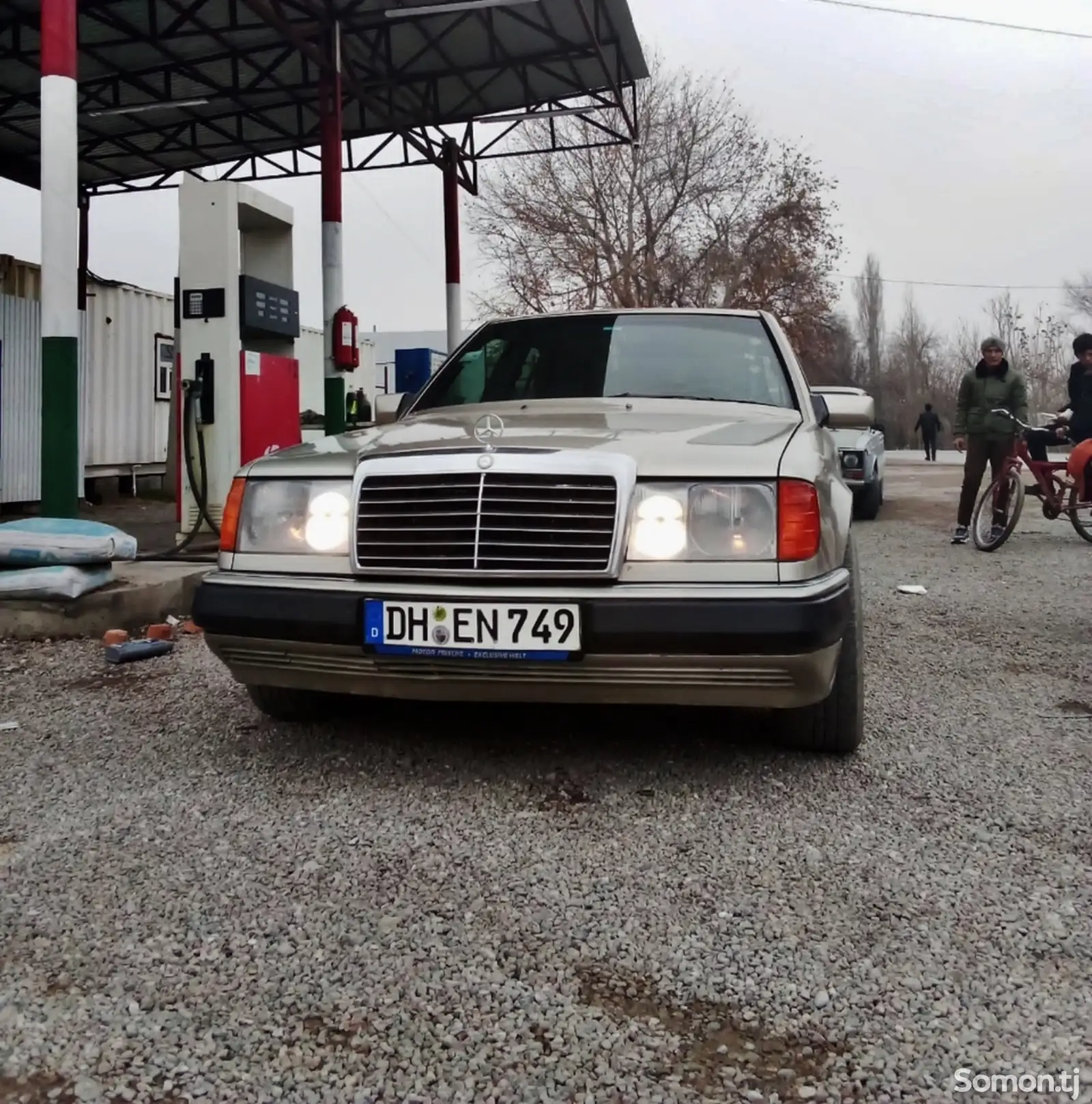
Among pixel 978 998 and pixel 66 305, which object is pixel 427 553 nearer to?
pixel 978 998

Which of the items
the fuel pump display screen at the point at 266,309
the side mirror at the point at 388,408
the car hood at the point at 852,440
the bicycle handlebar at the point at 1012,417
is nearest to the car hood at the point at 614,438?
the side mirror at the point at 388,408

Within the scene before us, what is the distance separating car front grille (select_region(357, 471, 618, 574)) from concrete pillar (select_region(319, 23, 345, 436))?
7777 mm

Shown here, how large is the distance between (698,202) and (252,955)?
25684mm

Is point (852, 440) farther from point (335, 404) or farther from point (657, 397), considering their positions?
point (657, 397)

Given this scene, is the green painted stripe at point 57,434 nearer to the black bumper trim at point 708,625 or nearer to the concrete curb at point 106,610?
the concrete curb at point 106,610

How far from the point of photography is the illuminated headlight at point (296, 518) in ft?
9.05

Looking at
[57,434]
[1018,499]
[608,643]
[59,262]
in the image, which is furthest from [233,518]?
[1018,499]

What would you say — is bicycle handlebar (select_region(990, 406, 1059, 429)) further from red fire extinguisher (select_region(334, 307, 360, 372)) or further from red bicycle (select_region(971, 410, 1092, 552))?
red fire extinguisher (select_region(334, 307, 360, 372))

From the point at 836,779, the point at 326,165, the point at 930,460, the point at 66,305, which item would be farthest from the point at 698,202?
the point at 836,779

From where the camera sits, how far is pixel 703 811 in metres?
2.54

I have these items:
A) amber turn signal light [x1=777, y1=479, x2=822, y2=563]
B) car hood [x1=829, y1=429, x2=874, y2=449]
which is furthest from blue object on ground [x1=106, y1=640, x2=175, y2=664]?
car hood [x1=829, y1=429, x2=874, y2=449]

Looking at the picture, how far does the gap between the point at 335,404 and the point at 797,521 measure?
8559 mm

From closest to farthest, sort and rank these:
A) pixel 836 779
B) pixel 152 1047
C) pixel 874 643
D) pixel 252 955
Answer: pixel 152 1047 → pixel 252 955 → pixel 836 779 → pixel 874 643

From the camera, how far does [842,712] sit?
2.86m
